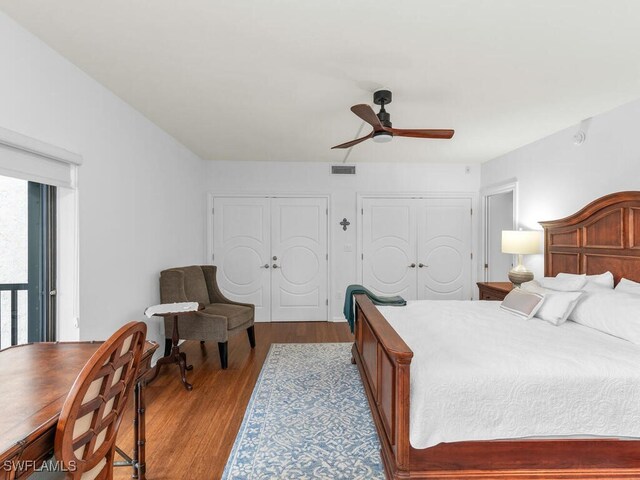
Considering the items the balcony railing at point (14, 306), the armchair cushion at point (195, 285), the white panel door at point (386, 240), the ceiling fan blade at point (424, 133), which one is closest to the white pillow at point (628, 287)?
the ceiling fan blade at point (424, 133)

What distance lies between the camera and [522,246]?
3.55m

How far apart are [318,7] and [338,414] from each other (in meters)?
2.55

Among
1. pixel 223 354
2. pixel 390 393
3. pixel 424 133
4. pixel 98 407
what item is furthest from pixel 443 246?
pixel 98 407

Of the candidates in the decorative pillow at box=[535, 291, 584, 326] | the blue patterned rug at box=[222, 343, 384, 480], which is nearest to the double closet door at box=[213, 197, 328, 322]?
the blue patterned rug at box=[222, 343, 384, 480]

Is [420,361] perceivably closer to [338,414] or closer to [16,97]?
[338,414]

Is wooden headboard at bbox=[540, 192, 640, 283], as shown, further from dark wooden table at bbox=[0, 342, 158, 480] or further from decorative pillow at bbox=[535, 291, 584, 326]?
dark wooden table at bbox=[0, 342, 158, 480]

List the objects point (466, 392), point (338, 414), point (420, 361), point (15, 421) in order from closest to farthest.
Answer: point (15, 421)
point (466, 392)
point (420, 361)
point (338, 414)

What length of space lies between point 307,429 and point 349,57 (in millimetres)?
2457

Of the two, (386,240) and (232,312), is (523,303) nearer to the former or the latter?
(386,240)

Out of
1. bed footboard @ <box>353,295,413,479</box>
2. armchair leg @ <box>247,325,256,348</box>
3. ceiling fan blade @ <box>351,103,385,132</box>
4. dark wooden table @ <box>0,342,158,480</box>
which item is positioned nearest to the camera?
dark wooden table @ <box>0,342,158,480</box>

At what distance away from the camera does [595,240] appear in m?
2.90

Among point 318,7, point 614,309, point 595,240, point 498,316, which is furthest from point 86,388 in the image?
point 595,240

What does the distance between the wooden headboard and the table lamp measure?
0.45 feet

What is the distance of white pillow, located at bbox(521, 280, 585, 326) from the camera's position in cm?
245
